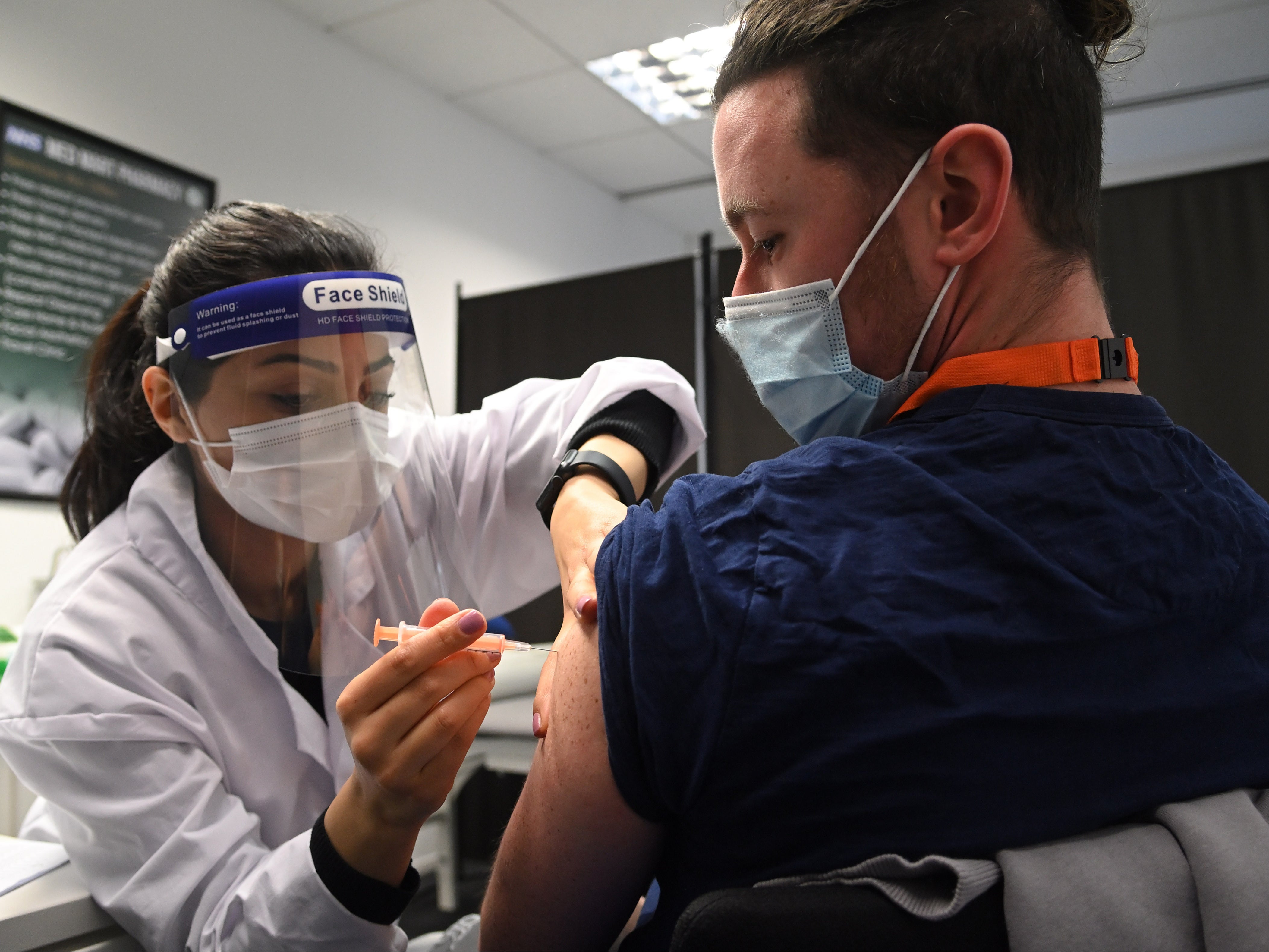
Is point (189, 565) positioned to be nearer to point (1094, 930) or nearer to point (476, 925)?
point (476, 925)

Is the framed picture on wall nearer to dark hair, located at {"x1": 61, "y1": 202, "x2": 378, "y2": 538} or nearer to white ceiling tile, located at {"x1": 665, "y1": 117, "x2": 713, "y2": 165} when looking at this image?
dark hair, located at {"x1": 61, "y1": 202, "x2": 378, "y2": 538}

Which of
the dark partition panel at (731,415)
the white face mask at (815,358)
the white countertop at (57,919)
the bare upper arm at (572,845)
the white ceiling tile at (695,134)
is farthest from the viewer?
the white ceiling tile at (695,134)

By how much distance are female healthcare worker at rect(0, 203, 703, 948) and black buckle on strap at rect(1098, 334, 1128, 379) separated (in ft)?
1.86

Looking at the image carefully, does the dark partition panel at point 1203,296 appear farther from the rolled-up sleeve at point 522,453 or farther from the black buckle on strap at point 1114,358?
the black buckle on strap at point 1114,358

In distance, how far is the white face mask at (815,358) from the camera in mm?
799

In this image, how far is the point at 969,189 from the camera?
2.45 feet

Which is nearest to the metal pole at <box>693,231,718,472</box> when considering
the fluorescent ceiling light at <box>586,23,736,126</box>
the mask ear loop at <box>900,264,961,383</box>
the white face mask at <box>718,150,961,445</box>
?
the fluorescent ceiling light at <box>586,23,736,126</box>

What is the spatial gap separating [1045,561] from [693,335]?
288 cm

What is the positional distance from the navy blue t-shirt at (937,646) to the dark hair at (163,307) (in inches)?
28.5

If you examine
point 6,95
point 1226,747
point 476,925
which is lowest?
point 476,925

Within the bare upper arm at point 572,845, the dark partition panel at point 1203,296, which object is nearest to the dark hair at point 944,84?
the bare upper arm at point 572,845

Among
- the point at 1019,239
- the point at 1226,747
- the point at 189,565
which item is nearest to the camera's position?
the point at 1226,747

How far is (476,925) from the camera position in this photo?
3.92 ft

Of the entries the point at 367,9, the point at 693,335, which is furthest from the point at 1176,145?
the point at 367,9
